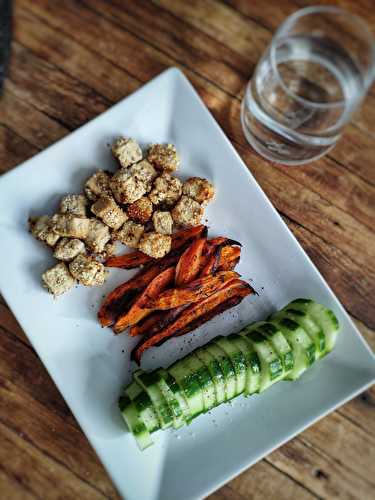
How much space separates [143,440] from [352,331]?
1074mm

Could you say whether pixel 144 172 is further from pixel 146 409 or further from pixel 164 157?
pixel 146 409

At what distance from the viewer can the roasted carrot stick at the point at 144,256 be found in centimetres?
242

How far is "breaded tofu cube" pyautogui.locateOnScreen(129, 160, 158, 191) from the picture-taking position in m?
2.40

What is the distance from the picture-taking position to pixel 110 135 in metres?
2.49

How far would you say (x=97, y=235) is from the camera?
2355mm

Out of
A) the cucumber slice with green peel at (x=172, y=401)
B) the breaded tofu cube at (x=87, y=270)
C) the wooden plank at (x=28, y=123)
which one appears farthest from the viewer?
the wooden plank at (x=28, y=123)

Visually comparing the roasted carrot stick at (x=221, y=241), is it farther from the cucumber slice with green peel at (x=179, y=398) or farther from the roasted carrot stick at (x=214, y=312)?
the cucumber slice with green peel at (x=179, y=398)

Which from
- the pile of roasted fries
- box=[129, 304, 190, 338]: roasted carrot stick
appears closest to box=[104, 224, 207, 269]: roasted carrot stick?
the pile of roasted fries

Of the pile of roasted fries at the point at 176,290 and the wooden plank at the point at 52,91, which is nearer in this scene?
the pile of roasted fries at the point at 176,290

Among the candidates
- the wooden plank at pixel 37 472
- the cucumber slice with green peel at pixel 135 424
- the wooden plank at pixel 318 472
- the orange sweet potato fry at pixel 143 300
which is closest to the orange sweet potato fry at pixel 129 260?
the orange sweet potato fry at pixel 143 300

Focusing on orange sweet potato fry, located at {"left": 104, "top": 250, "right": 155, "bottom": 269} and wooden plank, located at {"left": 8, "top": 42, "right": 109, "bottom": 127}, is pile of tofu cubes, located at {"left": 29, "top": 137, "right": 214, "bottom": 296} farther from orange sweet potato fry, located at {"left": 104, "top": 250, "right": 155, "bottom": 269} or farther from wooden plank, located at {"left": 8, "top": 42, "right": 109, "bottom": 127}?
wooden plank, located at {"left": 8, "top": 42, "right": 109, "bottom": 127}

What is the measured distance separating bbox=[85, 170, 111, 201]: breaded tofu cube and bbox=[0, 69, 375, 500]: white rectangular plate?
0.08 metres

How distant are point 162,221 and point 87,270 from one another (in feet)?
1.32

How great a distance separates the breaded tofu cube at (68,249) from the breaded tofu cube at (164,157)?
0.51 m
